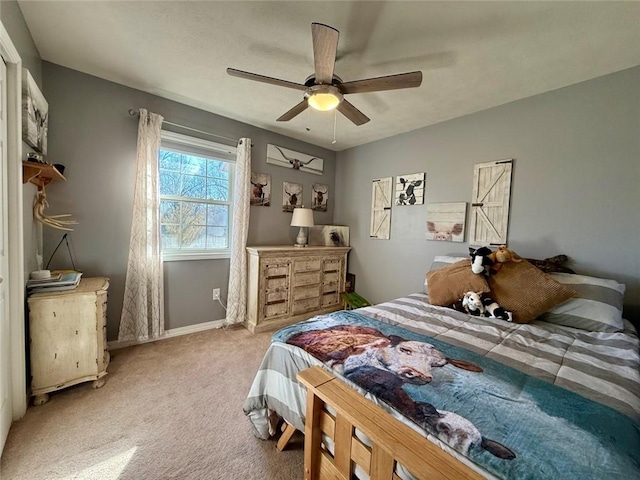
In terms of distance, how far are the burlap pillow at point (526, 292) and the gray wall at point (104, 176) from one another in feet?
9.59

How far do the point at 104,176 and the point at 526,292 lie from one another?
11.9 feet

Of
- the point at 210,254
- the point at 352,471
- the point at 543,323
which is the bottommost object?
the point at 352,471

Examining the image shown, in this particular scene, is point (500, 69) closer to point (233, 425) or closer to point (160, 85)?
point (160, 85)

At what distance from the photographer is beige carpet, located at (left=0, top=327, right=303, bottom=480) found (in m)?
1.27

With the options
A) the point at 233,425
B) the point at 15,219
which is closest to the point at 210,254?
the point at 15,219

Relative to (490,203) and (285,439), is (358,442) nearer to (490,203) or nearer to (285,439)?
(285,439)

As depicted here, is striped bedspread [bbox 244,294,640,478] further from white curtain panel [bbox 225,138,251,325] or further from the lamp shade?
the lamp shade

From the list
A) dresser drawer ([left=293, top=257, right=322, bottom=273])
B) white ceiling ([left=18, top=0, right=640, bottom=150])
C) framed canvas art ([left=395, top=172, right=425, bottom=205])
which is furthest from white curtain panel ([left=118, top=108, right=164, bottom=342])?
framed canvas art ([left=395, top=172, right=425, bottom=205])

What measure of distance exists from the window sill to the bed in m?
1.87

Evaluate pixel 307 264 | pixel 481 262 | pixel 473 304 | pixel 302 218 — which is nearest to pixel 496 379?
pixel 473 304

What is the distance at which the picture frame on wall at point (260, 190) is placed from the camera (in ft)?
10.6

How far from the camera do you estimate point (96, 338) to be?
1.83 m

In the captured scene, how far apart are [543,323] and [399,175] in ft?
7.07

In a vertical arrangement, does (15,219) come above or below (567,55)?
below
